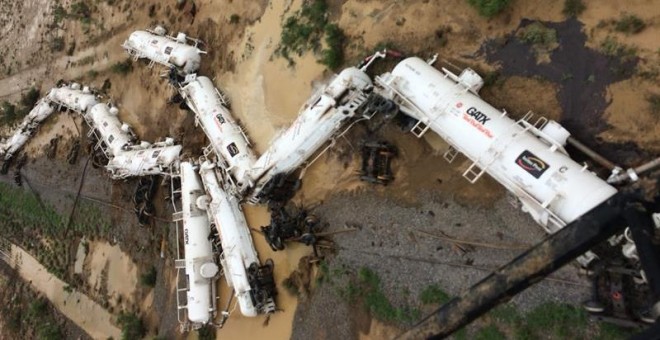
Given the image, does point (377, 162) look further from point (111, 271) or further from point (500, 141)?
point (111, 271)

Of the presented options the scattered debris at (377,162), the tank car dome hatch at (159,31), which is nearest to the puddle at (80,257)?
the tank car dome hatch at (159,31)

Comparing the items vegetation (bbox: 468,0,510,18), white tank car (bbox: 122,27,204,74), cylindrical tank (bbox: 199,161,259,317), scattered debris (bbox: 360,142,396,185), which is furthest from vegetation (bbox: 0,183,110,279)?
vegetation (bbox: 468,0,510,18)

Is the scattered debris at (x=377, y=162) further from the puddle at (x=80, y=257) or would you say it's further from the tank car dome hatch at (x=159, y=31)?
the puddle at (x=80, y=257)

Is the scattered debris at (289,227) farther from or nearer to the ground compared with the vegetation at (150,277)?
nearer to the ground

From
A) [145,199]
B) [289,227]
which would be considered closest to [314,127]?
[289,227]

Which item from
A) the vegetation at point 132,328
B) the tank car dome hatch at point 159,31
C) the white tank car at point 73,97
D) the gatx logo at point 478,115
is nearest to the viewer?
the gatx logo at point 478,115

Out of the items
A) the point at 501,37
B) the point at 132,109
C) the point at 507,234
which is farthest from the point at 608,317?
the point at 132,109

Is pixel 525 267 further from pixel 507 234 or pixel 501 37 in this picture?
pixel 501 37

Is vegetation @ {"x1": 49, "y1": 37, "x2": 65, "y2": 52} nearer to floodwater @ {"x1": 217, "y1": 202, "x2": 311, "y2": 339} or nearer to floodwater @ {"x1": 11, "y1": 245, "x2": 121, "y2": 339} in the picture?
floodwater @ {"x1": 11, "y1": 245, "x2": 121, "y2": 339}
